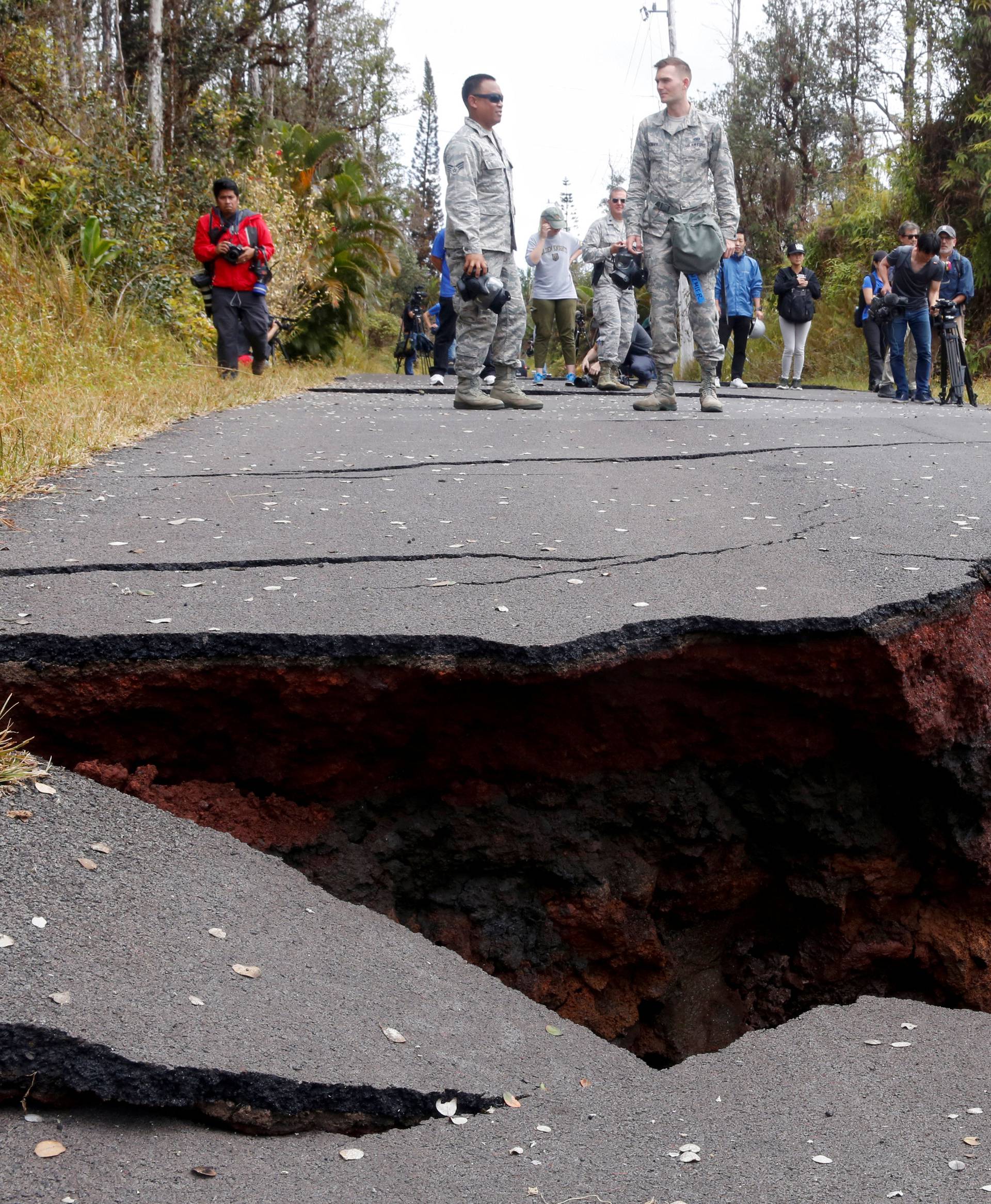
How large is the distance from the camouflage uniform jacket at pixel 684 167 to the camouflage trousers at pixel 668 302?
125mm

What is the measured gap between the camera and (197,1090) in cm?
181

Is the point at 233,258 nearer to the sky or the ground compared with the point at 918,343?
nearer to the sky

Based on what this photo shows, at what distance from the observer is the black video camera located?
12.7 meters

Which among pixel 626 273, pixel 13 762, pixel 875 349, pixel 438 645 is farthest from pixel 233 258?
Answer: pixel 13 762

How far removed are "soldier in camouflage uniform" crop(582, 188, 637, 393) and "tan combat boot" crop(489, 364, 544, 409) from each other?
2465 mm

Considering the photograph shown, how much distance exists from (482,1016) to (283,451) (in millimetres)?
4773

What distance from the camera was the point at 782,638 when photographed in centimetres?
329

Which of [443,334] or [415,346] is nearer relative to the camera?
[443,334]

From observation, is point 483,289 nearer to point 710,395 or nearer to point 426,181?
point 710,395

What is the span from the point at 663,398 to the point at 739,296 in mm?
5752

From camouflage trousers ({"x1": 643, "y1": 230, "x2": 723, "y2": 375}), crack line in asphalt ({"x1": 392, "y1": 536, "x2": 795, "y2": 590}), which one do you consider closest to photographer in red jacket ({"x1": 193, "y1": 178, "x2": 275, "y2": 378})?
camouflage trousers ({"x1": 643, "y1": 230, "x2": 723, "y2": 375})

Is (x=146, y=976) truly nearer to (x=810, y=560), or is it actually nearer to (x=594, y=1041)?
(x=594, y=1041)

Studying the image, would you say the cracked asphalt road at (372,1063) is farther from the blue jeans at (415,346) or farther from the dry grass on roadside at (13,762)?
the blue jeans at (415,346)

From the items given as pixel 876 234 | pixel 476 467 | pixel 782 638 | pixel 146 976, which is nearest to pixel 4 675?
pixel 146 976
